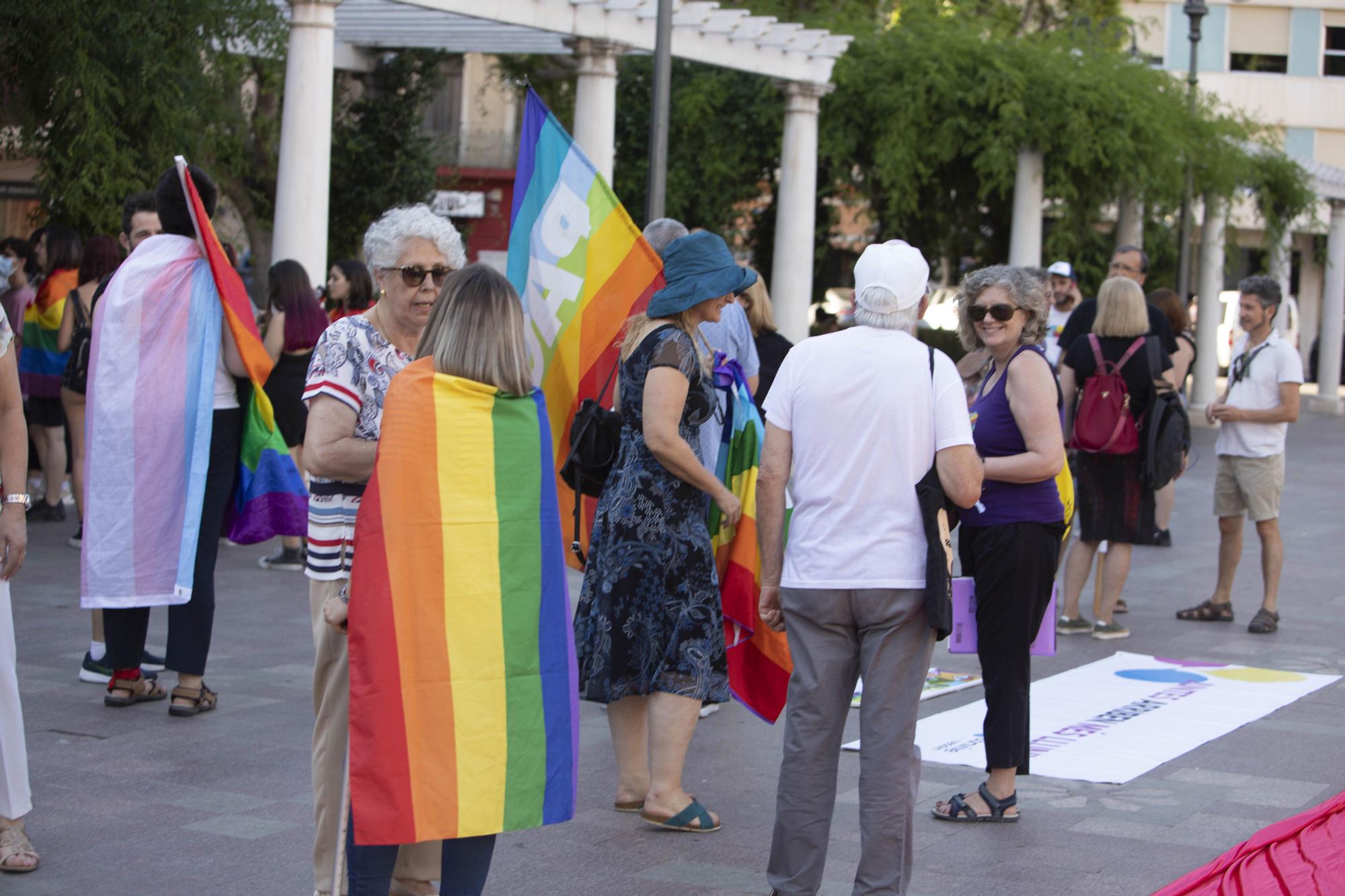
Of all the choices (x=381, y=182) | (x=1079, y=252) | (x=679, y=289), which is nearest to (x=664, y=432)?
(x=679, y=289)

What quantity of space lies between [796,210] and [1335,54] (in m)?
32.0

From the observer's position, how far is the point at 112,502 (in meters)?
6.42

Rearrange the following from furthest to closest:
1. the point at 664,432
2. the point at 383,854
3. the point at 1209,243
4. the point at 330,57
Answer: the point at 1209,243 → the point at 330,57 → the point at 664,432 → the point at 383,854

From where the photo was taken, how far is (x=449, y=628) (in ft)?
12.4

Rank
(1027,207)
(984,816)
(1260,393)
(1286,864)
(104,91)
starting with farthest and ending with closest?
(1027,207), (104,91), (1260,393), (984,816), (1286,864)

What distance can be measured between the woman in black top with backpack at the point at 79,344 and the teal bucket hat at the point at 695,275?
506cm

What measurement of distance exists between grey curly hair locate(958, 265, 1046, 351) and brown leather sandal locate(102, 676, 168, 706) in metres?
3.57

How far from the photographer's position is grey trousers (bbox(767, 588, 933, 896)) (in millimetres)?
4438

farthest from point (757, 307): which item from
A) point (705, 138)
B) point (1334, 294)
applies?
point (1334, 294)

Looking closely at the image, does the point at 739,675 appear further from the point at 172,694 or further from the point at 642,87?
the point at 642,87

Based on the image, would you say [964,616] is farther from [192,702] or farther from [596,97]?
[596,97]

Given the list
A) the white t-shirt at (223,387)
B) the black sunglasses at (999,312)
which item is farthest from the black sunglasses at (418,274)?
the white t-shirt at (223,387)

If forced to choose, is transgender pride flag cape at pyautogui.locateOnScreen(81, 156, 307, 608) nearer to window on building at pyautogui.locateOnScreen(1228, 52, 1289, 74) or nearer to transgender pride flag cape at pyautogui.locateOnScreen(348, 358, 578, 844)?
transgender pride flag cape at pyautogui.locateOnScreen(348, 358, 578, 844)

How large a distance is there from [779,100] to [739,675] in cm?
1841
